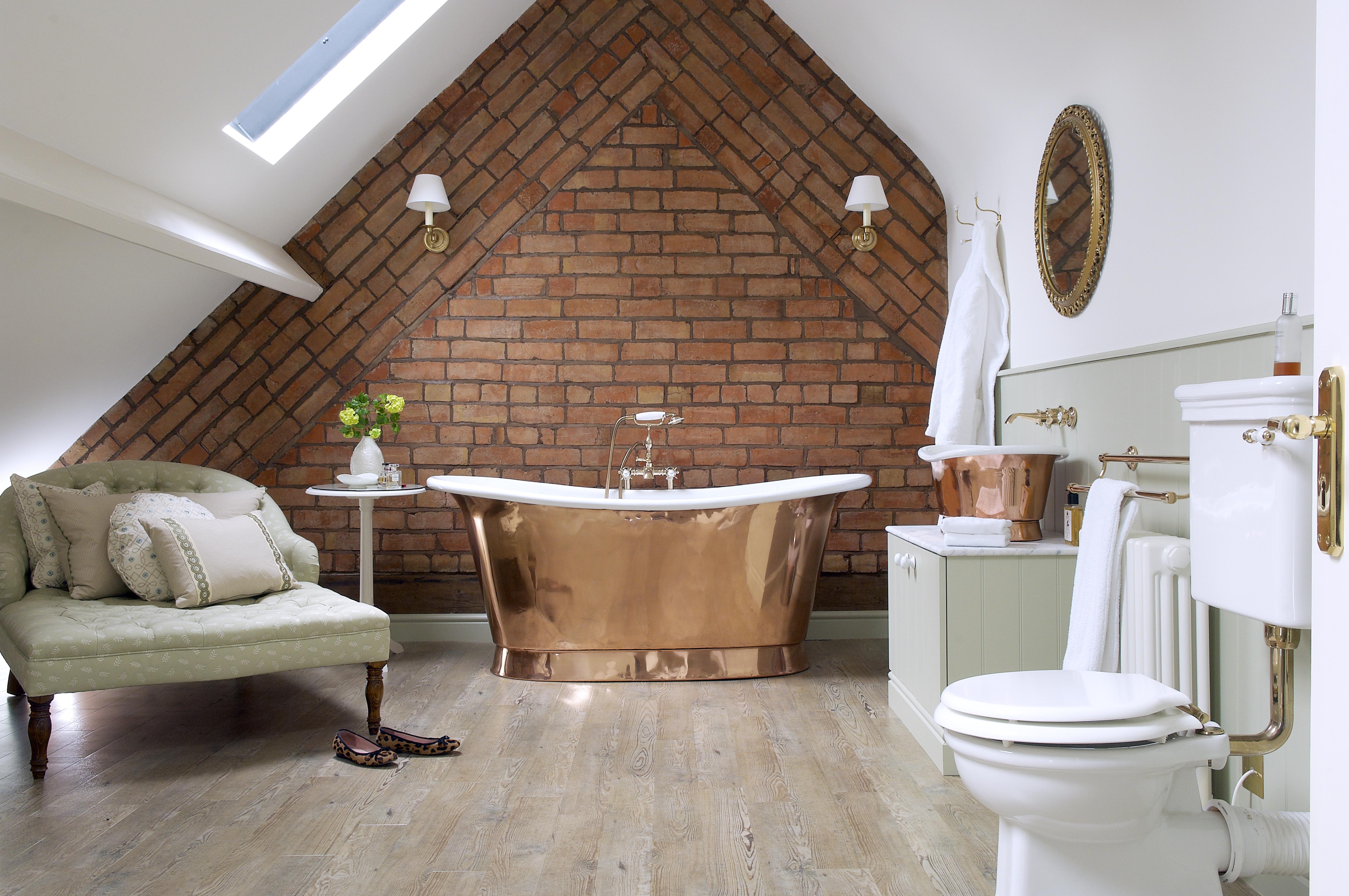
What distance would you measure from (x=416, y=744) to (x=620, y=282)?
7.41ft

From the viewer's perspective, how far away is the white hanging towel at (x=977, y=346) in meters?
3.51

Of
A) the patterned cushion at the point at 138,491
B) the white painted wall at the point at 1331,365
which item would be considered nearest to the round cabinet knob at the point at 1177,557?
the white painted wall at the point at 1331,365

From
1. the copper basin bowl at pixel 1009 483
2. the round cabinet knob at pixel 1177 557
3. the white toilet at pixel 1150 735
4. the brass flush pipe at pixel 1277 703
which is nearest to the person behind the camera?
the white toilet at pixel 1150 735

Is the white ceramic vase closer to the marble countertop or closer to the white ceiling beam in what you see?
Result: the white ceiling beam

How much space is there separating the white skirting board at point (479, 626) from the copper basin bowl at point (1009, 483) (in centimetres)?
142

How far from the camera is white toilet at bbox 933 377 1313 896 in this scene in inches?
56.8

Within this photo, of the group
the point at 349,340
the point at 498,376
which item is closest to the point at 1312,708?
the point at 498,376

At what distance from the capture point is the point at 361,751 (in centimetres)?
259

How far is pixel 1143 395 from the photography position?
93.3 inches

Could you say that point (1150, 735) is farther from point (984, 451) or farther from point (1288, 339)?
point (984, 451)

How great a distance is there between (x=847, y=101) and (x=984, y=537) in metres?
2.40

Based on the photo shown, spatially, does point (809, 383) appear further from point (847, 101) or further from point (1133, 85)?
point (1133, 85)

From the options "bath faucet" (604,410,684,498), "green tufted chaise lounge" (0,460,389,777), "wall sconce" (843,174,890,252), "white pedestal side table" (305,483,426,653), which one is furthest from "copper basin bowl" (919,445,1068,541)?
"white pedestal side table" (305,483,426,653)

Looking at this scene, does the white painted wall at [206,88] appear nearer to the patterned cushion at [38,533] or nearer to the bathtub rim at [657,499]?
the patterned cushion at [38,533]
